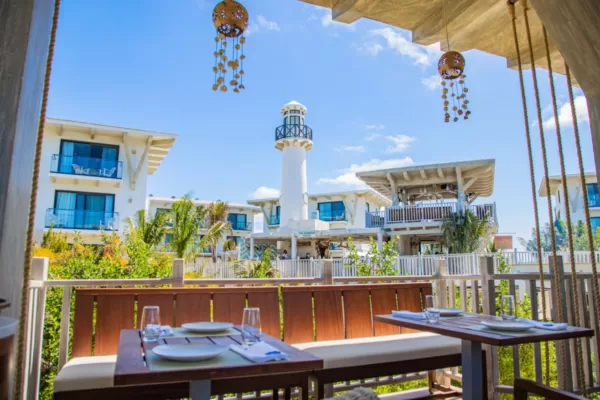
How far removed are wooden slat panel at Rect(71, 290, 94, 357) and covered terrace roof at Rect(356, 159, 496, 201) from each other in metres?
16.6

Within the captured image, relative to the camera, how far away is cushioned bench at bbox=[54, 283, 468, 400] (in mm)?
2541

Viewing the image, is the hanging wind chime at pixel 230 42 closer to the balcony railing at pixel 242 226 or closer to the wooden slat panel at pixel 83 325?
the wooden slat panel at pixel 83 325

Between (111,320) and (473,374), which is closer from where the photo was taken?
(473,374)

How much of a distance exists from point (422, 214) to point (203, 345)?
1792cm

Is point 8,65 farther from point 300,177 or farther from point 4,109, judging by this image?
point 300,177

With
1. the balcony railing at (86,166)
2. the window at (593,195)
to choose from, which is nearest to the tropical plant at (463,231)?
the window at (593,195)

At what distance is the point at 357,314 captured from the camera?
12.6 feet

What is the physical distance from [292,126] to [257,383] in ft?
68.9

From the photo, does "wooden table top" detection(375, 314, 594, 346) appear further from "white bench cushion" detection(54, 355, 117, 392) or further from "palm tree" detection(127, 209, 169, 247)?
"palm tree" detection(127, 209, 169, 247)

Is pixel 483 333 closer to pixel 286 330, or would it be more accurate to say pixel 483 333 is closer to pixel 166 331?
pixel 286 330

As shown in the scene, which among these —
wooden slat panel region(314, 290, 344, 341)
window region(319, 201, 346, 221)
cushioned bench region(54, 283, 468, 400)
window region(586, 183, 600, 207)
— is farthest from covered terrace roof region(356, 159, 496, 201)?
wooden slat panel region(314, 290, 344, 341)

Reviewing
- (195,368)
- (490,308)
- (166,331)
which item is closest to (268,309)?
(166,331)

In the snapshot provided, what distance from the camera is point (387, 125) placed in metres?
45.3

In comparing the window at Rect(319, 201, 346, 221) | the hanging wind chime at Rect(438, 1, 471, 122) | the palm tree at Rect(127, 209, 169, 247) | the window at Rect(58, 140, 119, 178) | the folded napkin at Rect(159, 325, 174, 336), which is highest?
the window at Rect(58, 140, 119, 178)
